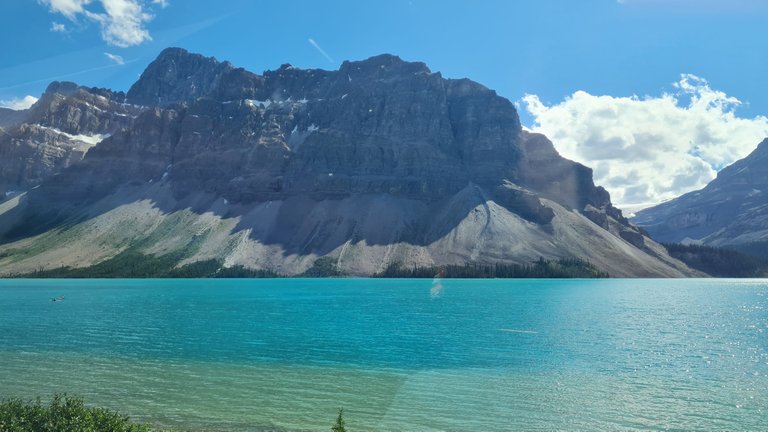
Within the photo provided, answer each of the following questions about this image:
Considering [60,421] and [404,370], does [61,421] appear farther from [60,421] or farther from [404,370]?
[404,370]

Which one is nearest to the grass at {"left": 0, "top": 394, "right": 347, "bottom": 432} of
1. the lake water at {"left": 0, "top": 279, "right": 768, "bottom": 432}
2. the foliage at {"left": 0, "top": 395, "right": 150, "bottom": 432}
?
the foliage at {"left": 0, "top": 395, "right": 150, "bottom": 432}

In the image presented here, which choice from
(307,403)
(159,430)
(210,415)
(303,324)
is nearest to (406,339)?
(303,324)

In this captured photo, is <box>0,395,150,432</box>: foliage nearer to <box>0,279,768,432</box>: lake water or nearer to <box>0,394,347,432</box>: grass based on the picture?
<box>0,394,347,432</box>: grass

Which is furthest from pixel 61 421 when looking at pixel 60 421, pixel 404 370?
pixel 404 370

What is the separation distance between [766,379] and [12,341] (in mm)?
76277

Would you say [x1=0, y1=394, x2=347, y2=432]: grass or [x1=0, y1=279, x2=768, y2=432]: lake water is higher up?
[x1=0, y1=394, x2=347, y2=432]: grass

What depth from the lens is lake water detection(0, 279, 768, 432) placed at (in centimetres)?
3491

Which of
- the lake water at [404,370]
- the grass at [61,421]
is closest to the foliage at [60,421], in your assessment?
the grass at [61,421]

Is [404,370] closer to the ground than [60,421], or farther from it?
closer to the ground

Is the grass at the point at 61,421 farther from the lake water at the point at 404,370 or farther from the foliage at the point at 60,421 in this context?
the lake water at the point at 404,370

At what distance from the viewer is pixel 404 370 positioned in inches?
1891

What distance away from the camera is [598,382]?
143 ft

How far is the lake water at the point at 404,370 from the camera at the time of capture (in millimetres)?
34906

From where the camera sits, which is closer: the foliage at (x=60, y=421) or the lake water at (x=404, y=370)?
the foliage at (x=60, y=421)
